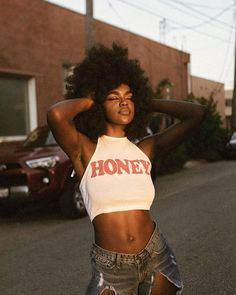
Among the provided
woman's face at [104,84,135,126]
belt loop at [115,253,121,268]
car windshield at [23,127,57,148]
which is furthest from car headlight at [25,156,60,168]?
belt loop at [115,253,121,268]

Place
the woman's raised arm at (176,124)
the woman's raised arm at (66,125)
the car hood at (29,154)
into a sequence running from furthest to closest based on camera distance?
the car hood at (29,154), the woman's raised arm at (176,124), the woman's raised arm at (66,125)

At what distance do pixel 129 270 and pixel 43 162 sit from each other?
6.35m

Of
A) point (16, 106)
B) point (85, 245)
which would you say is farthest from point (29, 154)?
point (16, 106)

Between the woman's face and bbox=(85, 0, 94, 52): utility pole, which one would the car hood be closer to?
bbox=(85, 0, 94, 52): utility pole

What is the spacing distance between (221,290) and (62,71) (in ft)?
41.4

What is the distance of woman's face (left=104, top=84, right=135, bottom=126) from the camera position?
261 centimetres

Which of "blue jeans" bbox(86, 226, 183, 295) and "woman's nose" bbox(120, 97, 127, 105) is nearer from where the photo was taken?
"blue jeans" bbox(86, 226, 183, 295)

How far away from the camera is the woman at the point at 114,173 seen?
2.39 m

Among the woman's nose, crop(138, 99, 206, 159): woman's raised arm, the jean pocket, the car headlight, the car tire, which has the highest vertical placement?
the woman's nose

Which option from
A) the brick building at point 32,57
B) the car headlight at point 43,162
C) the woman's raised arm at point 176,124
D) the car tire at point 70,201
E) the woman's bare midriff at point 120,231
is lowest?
the car tire at point 70,201

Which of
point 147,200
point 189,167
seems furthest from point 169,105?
point 189,167

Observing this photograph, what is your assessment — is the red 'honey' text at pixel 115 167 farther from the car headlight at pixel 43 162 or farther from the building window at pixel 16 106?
the building window at pixel 16 106

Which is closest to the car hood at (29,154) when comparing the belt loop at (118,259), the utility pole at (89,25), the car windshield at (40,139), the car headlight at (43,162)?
the car headlight at (43,162)

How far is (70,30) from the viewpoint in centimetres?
1678
